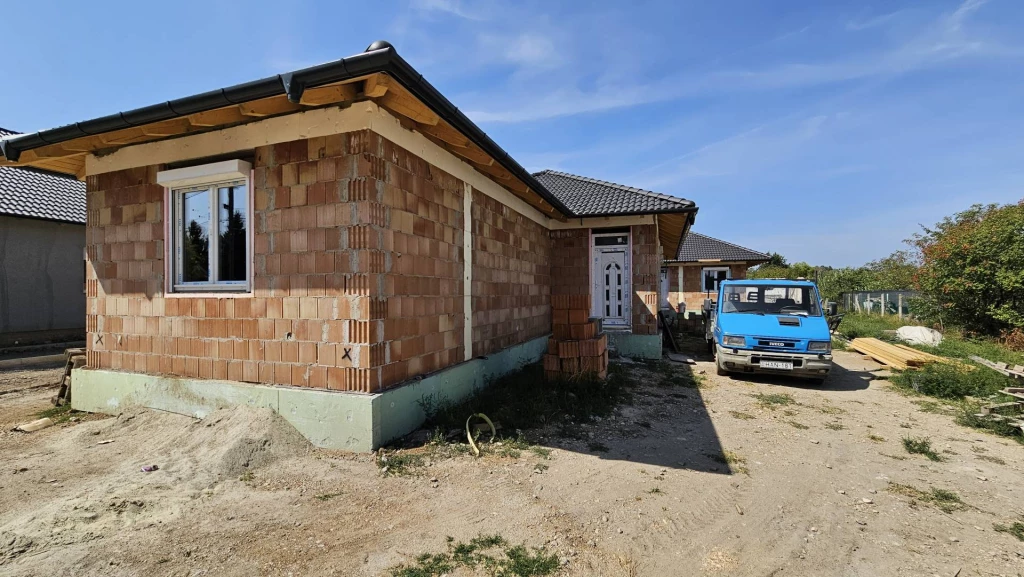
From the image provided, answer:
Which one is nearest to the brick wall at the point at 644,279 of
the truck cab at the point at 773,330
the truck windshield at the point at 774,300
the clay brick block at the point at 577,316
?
the truck cab at the point at 773,330

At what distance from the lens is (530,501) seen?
3373 millimetres

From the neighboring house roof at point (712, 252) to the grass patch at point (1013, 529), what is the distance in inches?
809

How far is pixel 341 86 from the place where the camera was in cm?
368

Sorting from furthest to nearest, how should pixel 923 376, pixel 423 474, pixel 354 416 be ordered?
pixel 923 376 < pixel 354 416 < pixel 423 474

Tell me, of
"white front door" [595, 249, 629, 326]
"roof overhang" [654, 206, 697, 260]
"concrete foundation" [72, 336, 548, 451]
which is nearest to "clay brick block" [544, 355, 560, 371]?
"concrete foundation" [72, 336, 548, 451]

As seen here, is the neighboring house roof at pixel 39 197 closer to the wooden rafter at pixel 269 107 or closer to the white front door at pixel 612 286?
the wooden rafter at pixel 269 107

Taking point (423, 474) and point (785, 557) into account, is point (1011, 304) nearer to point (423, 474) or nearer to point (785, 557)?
point (785, 557)

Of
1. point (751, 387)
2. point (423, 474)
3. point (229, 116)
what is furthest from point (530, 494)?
point (751, 387)

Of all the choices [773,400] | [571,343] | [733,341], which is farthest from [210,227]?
[733,341]

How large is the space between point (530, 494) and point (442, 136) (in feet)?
12.5

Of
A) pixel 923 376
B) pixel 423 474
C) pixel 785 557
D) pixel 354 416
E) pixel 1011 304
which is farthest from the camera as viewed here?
pixel 1011 304

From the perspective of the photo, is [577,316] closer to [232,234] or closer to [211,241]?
[232,234]

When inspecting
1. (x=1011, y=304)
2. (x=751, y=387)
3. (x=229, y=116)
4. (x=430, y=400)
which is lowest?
(x=751, y=387)

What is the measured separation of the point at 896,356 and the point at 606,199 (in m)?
7.01
